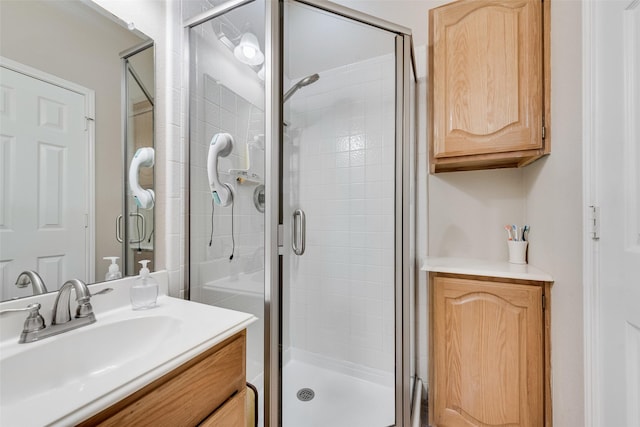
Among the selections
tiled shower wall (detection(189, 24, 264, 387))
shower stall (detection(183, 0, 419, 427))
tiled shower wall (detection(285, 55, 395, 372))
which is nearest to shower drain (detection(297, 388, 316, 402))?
shower stall (detection(183, 0, 419, 427))

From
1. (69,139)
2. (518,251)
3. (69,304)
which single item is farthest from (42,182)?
(518,251)

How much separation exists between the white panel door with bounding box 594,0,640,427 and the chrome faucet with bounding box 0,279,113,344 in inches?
60.2

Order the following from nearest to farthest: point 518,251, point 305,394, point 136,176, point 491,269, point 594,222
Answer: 1. point 594,222
2. point 136,176
3. point 491,269
4. point 518,251
5. point 305,394

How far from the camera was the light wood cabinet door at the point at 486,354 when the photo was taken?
116 cm

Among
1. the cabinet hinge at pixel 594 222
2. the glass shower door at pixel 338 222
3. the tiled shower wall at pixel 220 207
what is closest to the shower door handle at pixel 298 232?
the glass shower door at pixel 338 222

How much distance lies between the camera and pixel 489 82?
1.27m

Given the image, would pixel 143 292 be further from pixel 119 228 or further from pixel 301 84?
pixel 301 84

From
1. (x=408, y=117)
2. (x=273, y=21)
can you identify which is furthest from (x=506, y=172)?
(x=273, y=21)

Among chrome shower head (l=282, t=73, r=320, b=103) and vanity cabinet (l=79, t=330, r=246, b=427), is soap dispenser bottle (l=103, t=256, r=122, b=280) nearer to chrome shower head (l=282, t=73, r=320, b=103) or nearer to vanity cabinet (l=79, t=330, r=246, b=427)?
vanity cabinet (l=79, t=330, r=246, b=427)

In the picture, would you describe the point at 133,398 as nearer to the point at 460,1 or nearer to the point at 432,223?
the point at 432,223

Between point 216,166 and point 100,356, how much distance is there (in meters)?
0.72

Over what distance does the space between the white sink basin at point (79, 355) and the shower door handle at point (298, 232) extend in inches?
22.3

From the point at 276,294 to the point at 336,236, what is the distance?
2.55 ft

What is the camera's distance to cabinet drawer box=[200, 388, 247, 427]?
0.71m
